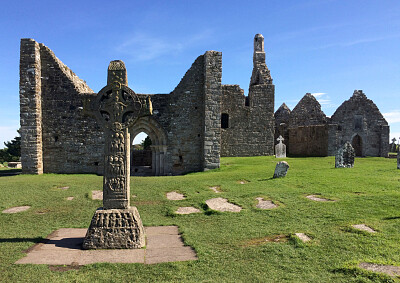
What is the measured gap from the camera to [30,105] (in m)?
14.2

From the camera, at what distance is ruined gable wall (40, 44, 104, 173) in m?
14.7

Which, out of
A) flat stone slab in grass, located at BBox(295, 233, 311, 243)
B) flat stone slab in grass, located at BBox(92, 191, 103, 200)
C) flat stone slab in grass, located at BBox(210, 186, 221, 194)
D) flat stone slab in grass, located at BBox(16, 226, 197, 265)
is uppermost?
flat stone slab in grass, located at BBox(210, 186, 221, 194)

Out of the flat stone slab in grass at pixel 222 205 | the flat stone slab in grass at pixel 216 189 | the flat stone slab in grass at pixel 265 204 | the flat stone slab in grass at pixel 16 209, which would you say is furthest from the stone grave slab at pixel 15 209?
the flat stone slab in grass at pixel 265 204

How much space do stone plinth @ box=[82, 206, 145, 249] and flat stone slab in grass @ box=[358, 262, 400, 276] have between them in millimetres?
3226

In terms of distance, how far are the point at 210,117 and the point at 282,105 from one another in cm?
1710

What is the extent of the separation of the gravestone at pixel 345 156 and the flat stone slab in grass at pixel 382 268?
32.6 feet

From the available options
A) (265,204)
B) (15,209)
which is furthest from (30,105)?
(265,204)

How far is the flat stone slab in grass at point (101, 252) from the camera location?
4195mm

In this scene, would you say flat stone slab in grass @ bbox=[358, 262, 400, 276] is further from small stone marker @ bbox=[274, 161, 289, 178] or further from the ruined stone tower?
the ruined stone tower

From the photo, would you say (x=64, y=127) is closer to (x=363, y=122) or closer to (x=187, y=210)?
(x=187, y=210)

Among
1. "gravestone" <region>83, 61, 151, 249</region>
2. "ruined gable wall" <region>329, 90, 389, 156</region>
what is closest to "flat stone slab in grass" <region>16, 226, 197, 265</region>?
"gravestone" <region>83, 61, 151, 249</region>

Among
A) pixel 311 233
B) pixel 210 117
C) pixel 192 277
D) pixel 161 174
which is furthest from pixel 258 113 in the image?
pixel 192 277

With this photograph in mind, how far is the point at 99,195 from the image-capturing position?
8.98 metres

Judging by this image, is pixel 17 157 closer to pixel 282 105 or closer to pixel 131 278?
pixel 282 105
